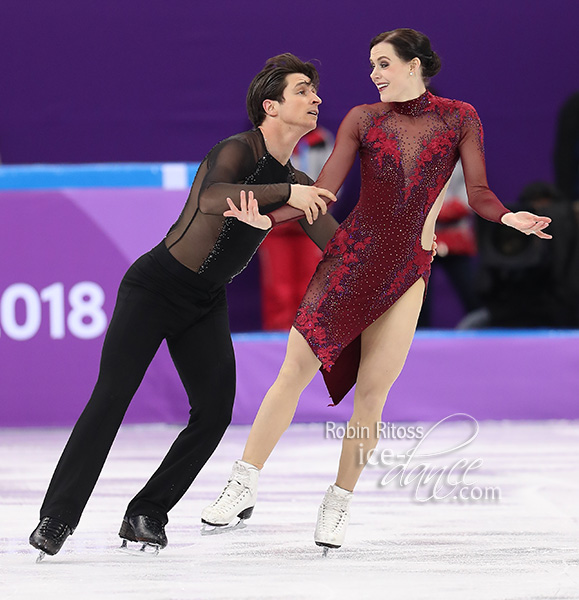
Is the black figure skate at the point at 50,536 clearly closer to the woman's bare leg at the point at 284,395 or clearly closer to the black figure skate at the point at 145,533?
the black figure skate at the point at 145,533

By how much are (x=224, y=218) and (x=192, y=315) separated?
29cm

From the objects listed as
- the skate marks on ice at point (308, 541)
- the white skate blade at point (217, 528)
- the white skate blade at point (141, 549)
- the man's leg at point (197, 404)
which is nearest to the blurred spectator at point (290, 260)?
the skate marks on ice at point (308, 541)

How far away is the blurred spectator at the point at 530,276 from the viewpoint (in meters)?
6.05

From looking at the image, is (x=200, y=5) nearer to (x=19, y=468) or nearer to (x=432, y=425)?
(x=432, y=425)

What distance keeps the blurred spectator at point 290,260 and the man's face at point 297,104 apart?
3176 mm

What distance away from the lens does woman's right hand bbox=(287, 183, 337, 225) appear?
291 centimetres

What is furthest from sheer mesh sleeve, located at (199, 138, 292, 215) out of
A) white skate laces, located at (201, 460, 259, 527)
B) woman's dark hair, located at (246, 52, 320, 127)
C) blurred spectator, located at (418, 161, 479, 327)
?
blurred spectator, located at (418, 161, 479, 327)

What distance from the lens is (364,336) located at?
126 inches

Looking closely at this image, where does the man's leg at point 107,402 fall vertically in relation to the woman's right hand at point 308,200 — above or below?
below

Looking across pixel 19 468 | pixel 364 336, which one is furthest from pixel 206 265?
pixel 19 468

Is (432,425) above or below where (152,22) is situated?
below

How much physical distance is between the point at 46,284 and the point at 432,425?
2006 millimetres

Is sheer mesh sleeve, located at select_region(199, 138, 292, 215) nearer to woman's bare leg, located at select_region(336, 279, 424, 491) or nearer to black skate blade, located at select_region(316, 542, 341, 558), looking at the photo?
woman's bare leg, located at select_region(336, 279, 424, 491)

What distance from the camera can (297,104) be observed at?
10.3 ft
